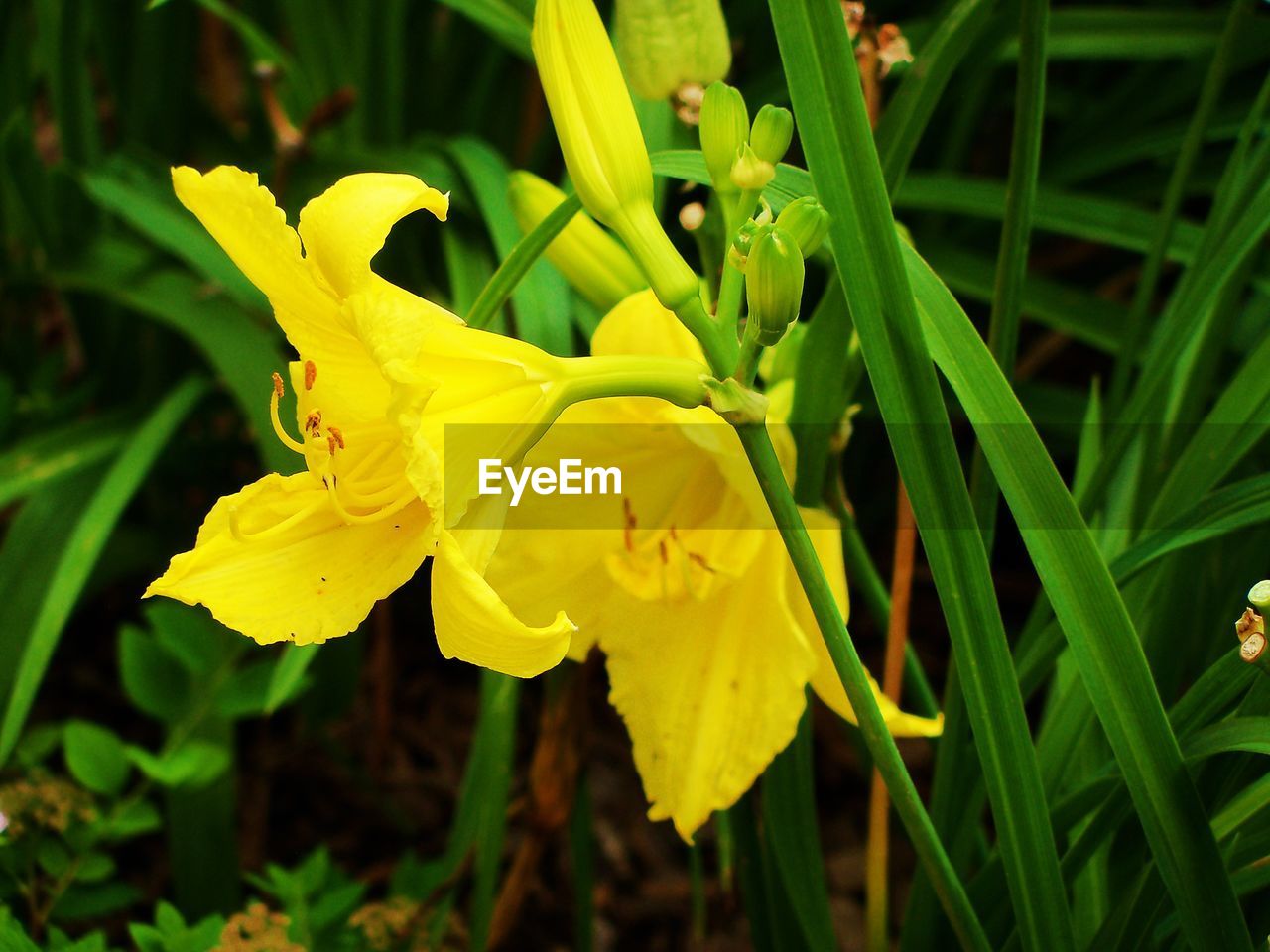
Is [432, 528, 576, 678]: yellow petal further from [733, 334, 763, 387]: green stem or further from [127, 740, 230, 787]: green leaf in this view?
[127, 740, 230, 787]: green leaf

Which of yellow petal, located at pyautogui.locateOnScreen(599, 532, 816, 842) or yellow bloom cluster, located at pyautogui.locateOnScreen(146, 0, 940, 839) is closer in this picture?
yellow bloom cluster, located at pyautogui.locateOnScreen(146, 0, 940, 839)

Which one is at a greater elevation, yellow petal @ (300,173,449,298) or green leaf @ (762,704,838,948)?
yellow petal @ (300,173,449,298)

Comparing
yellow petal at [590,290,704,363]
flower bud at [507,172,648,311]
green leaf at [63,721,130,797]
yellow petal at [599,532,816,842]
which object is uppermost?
flower bud at [507,172,648,311]

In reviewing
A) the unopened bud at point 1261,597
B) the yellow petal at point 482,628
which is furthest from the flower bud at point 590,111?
the unopened bud at point 1261,597

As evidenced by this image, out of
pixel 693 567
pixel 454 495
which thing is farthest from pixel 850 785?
pixel 454 495

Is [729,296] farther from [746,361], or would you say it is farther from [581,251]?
[581,251]

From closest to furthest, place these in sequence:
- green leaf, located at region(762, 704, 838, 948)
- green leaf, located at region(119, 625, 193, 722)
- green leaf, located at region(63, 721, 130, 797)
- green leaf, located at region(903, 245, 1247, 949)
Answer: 1. green leaf, located at region(903, 245, 1247, 949)
2. green leaf, located at region(762, 704, 838, 948)
3. green leaf, located at region(63, 721, 130, 797)
4. green leaf, located at region(119, 625, 193, 722)

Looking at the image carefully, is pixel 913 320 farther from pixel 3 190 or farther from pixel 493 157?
pixel 3 190

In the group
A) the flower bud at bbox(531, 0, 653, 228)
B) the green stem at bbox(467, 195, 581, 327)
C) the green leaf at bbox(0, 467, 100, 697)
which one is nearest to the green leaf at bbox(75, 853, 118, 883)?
the green leaf at bbox(0, 467, 100, 697)

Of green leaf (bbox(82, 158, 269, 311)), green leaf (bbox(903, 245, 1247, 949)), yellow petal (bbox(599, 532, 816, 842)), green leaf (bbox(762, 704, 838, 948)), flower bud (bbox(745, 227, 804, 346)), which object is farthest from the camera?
green leaf (bbox(82, 158, 269, 311))
